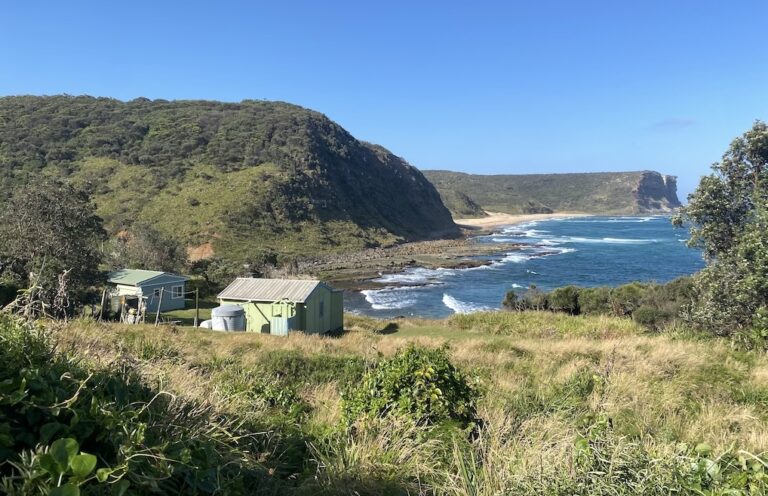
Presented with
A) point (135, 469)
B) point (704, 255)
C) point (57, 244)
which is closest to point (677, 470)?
point (135, 469)

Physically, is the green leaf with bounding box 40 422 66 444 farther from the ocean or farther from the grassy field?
the ocean

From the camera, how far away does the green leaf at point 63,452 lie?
1.82m

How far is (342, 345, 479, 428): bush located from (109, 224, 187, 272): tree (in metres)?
38.2

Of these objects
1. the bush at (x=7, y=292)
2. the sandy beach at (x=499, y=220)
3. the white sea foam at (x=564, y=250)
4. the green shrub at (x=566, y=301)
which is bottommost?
the green shrub at (x=566, y=301)

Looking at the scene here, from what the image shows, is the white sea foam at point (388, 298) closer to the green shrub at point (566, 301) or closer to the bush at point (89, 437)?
the green shrub at point (566, 301)

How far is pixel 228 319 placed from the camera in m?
22.5

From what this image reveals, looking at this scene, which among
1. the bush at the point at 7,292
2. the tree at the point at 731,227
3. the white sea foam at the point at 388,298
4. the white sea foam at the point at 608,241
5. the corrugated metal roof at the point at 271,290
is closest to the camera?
the tree at the point at 731,227

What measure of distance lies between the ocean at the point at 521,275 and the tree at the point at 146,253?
15.4 metres

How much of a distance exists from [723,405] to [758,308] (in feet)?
19.9

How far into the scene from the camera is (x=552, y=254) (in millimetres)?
76125

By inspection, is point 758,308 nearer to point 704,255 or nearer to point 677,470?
point 704,255

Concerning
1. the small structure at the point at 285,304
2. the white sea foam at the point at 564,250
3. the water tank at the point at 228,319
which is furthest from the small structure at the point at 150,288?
the white sea foam at the point at 564,250

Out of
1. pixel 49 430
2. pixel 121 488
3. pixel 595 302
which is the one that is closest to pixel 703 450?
pixel 121 488

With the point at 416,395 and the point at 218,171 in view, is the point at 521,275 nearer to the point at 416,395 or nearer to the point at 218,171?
the point at 218,171
